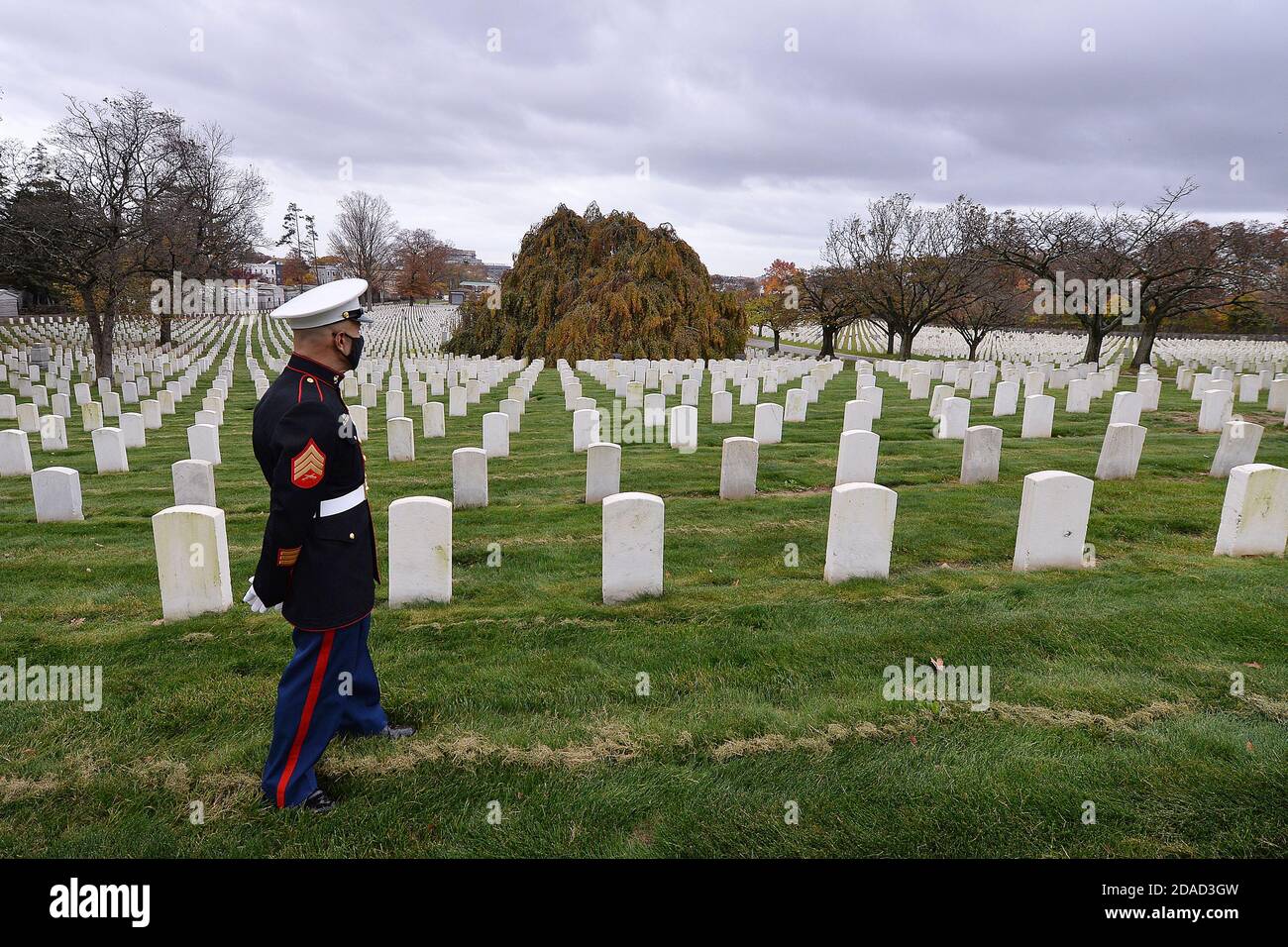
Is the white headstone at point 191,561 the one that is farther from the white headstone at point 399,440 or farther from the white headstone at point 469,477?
the white headstone at point 399,440

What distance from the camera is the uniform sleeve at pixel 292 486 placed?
2.78 m

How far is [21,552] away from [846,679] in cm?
701

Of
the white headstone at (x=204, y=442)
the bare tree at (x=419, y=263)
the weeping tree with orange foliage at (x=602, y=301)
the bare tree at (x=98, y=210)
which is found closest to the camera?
the white headstone at (x=204, y=442)

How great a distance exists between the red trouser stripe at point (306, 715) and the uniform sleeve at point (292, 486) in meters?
0.27

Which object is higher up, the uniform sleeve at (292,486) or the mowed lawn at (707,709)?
the uniform sleeve at (292,486)

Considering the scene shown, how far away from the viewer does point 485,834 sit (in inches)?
113

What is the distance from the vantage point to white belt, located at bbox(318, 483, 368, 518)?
9.92ft

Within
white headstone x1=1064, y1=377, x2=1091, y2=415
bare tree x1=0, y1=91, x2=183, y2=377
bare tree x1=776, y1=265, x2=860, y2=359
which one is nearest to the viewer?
white headstone x1=1064, y1=377, x2=1091, y2=415

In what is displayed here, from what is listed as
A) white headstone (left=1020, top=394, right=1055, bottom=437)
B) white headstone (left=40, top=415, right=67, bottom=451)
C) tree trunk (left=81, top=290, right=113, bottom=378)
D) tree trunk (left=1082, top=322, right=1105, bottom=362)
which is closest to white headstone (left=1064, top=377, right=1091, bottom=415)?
white headstone (left=1020, top=394, right=1055, bottom=437)

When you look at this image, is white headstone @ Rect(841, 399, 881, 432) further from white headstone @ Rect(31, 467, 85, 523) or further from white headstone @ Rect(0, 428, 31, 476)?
white headstone @ Rect(0, 428, 31, 476)

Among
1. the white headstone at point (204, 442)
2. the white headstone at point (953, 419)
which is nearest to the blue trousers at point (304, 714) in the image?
the white headstone at point (204, 442)

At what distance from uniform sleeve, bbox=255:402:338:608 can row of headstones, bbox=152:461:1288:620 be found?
1975mm

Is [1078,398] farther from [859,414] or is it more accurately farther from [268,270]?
[268,270]
